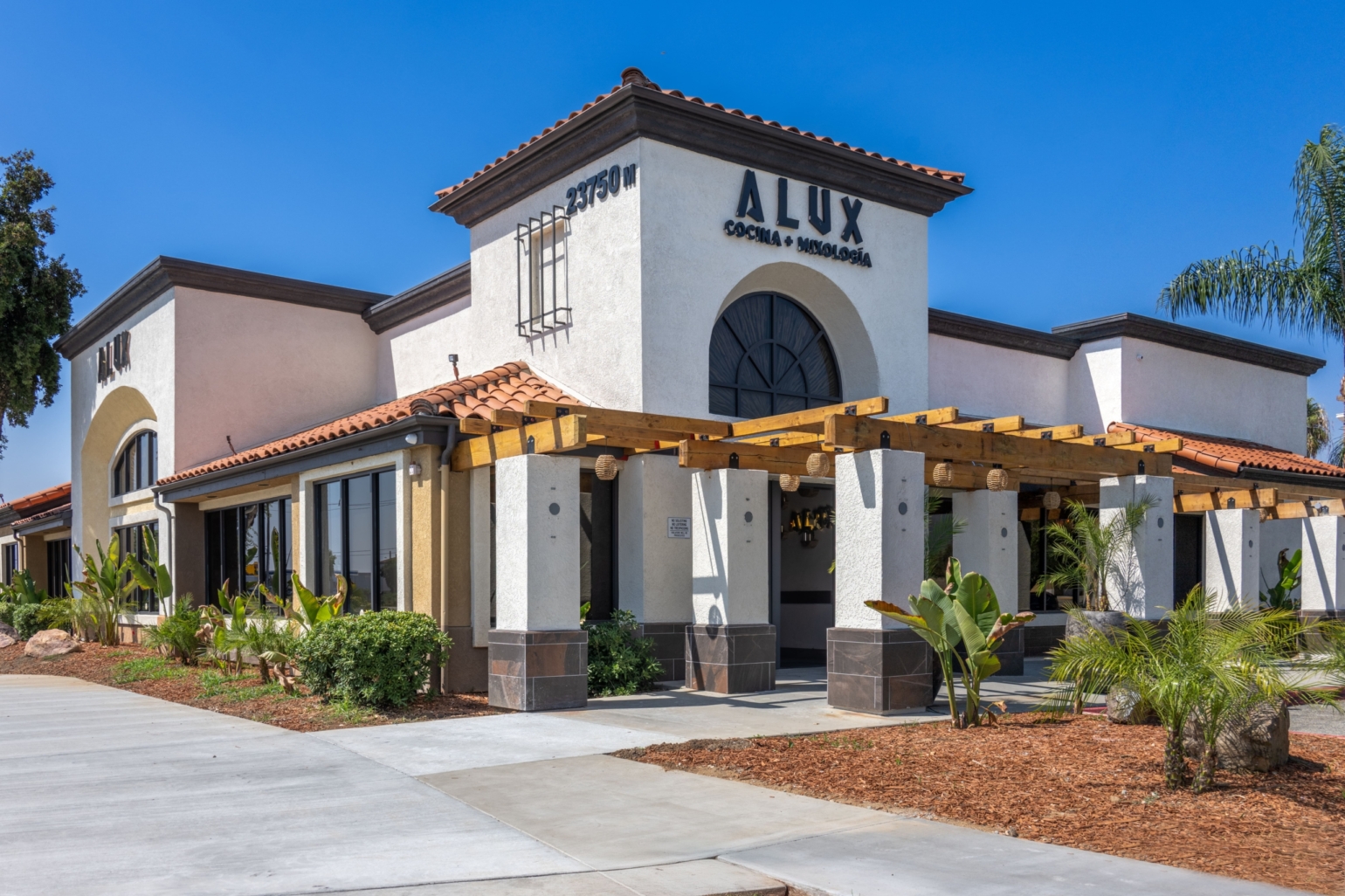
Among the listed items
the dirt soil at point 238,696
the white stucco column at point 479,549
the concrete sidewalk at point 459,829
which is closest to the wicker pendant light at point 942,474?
the concrete sidewalk at point 459,829

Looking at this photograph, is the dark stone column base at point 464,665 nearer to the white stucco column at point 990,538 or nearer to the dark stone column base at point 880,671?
the dark stone column base at point 880,671

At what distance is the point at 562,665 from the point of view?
12.6 meters

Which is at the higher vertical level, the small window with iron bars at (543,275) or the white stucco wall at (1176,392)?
the small window with iron bars at (543,275)

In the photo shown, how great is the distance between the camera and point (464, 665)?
45.9 feet

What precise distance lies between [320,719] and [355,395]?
39.1 feet

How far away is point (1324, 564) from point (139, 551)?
2403 centimetres

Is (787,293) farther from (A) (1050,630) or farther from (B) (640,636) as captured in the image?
(A) (1050,630)

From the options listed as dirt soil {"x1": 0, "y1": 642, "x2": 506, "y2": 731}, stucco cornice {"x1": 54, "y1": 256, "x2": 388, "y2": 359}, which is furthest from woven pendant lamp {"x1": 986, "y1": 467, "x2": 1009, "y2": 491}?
stucco cornice {"x1": 54, "y1": 256, "x2": 388, "y2": 359}

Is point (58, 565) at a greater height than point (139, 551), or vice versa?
point (139, 551)

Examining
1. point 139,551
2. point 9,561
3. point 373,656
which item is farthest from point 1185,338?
point 9,561

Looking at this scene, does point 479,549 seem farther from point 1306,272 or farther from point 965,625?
point 1306,272

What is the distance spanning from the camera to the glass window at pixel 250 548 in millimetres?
18625

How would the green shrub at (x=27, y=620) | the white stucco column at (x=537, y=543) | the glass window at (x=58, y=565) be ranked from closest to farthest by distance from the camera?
the white stucco column at (x=537, y=543) → the green shrub at (x=27, y=620) → the glass window at (x=58, y=565)

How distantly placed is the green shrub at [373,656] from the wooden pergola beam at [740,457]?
12.2 feet
